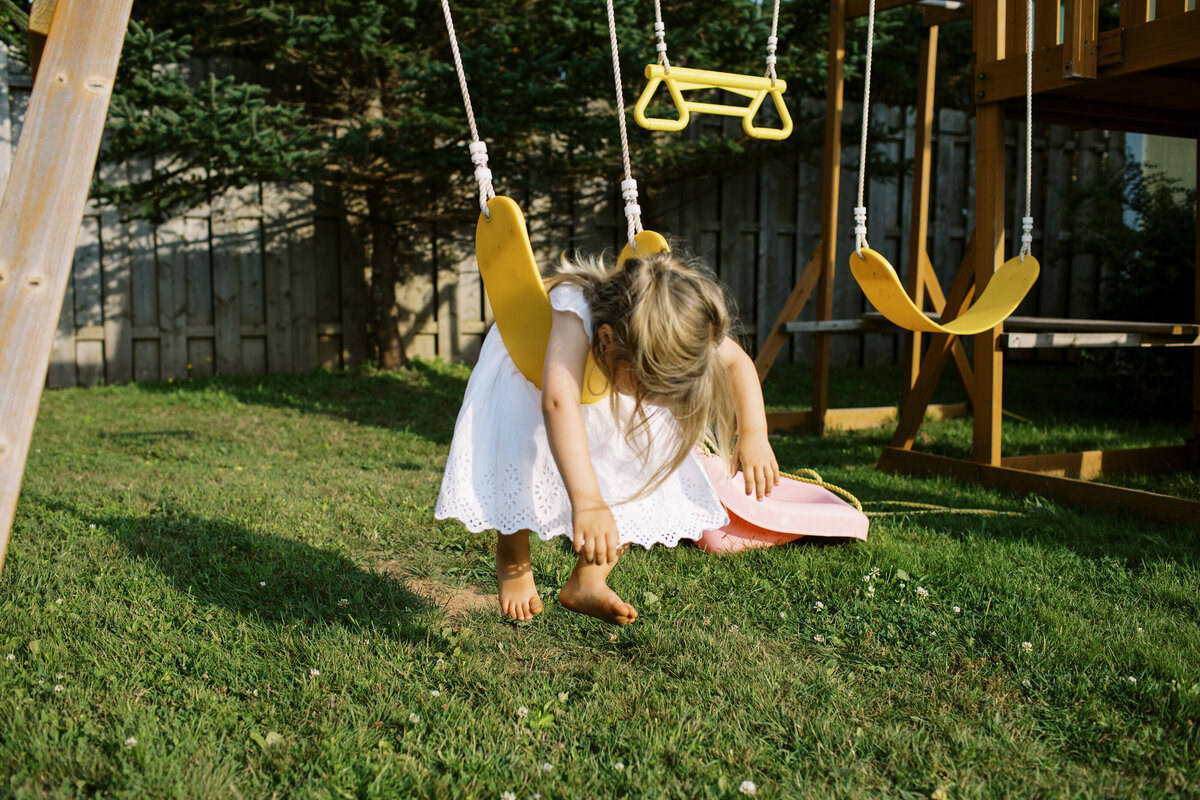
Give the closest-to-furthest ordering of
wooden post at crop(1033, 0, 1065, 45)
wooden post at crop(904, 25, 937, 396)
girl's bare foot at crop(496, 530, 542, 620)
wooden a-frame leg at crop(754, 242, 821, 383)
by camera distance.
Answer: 1. girl's bare foot at crop(496, 530, 542, 620)
2. wooden post at crop(1033, 0, 1065, 45)
3. wooden post at crop(904, 25, 937, 396)
4. wooden a-frame leg at crop(754, 242, 821, 383)

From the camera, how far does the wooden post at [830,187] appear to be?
5.52 m

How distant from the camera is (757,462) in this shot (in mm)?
2264

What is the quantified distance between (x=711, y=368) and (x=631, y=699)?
31.2 inches

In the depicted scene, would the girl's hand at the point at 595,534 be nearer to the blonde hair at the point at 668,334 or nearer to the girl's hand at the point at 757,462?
the blonde hair at the point at 668,334

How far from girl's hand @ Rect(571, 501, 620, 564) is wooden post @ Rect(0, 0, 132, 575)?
44.3 inches

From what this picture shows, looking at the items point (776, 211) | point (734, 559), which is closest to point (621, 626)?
point (734, 559)

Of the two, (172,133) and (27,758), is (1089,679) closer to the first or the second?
(27,758)

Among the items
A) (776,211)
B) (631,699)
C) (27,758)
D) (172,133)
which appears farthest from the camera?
(776,211)

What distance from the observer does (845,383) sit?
816 centimetres

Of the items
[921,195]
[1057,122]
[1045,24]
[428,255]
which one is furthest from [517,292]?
[428,255]

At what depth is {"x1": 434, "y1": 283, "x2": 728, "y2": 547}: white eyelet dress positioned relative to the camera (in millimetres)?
2287

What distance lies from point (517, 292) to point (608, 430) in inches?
18.1

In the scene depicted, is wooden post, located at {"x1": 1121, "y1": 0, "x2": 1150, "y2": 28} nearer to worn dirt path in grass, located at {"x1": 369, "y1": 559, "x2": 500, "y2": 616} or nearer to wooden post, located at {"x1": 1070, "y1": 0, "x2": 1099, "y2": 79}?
wooden post, located at {"x1": 1070, "y1": 0, "x2": 1099, "y2": 79}

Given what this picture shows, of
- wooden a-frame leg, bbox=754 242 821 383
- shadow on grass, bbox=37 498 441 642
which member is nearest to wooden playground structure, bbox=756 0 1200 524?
wooden a-frame leg, bbox=754 242 821 383
